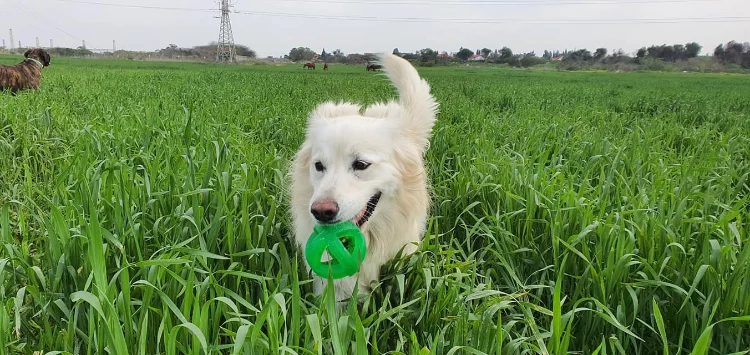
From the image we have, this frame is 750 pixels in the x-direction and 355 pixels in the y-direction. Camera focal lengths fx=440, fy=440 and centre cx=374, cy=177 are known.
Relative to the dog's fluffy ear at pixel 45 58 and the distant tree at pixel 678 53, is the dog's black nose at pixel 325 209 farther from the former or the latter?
the distant tree at pixel 678 53

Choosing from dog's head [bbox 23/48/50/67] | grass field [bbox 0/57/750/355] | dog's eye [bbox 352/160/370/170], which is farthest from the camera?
dog's head [bbox 23/48/50/67]

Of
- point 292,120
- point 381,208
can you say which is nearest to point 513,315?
point 381,208

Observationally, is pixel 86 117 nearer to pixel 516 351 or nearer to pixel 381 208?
pixel 381 208

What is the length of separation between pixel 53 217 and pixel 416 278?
152 cm

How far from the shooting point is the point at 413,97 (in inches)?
103

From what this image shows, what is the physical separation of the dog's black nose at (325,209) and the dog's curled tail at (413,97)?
79 cm

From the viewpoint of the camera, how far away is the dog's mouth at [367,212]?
79.0 inches

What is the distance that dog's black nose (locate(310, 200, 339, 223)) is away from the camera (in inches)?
70.8

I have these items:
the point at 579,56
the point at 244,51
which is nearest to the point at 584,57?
the point at 579,56

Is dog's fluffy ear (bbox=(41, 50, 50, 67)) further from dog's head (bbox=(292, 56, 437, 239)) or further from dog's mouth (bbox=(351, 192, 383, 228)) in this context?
dog's mouth (bbox=(351, 192, 383, 228))

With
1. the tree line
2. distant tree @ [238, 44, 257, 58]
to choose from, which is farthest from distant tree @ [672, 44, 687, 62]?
distant tree @ [238, 44, 257, 58]

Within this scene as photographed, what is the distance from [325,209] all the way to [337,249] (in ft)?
0.57

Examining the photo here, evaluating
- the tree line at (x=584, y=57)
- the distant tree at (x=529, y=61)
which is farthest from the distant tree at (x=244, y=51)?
the distant tree at (x=529, y=61)

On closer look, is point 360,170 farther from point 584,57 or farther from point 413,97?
point 584,57
